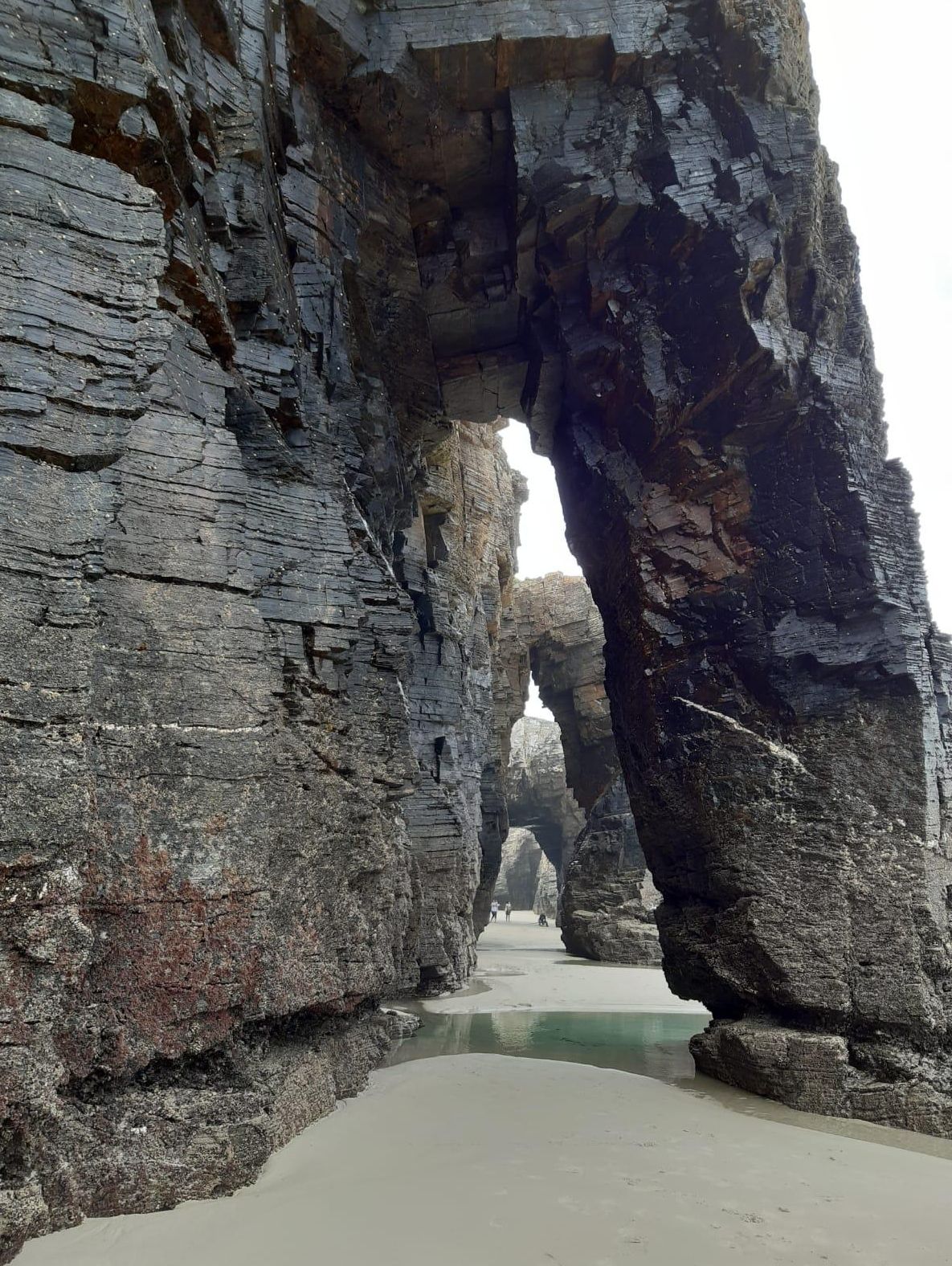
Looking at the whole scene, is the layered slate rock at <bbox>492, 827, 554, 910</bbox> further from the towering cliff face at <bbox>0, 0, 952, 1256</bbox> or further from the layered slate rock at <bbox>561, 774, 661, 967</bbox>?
the towering cliff face at <bbox>0, 0, 952, 1256</bbox>

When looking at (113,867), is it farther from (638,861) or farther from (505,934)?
(505,934)

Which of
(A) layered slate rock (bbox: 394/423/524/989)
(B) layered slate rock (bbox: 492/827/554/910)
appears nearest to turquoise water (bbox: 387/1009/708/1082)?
(A) layered slate rock (bbox: 394/423/524/989)

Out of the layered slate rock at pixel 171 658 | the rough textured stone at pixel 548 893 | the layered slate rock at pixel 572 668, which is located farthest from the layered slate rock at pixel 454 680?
the rough textured stone at pixel 548 893

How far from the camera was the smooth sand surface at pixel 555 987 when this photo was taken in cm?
1369

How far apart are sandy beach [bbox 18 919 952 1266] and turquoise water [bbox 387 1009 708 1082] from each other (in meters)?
2.00

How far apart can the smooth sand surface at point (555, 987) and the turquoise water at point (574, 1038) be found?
605 mm

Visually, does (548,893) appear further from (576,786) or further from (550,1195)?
(550,1195)

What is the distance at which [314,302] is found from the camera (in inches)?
336

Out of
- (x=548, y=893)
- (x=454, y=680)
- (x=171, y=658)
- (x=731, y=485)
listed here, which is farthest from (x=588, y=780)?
(x=171, y=658)

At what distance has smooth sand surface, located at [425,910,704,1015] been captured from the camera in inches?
539

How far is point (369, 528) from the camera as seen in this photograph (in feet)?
27.2

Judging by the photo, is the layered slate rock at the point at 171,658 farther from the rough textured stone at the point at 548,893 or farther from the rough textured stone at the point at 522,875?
the rough textured stone at the point at 522,875

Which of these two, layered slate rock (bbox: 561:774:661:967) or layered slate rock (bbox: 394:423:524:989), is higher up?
layered slate rock (bbox: 394:423:524:989)

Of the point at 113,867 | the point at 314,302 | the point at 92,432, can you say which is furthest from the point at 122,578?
the point at 314,302
